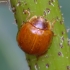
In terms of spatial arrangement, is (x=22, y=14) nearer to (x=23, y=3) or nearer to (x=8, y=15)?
(x=23, y=3)

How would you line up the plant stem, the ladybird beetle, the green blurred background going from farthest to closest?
1. the green blurred background
2. the ladybird beetle
3. the plant stem

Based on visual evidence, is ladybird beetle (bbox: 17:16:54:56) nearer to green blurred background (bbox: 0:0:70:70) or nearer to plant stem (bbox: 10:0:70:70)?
plant stem (bbox: 10:0:70:70)

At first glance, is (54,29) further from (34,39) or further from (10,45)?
(10,45)

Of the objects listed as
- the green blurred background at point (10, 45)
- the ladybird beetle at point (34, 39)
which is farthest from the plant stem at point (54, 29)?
the green blurred background at point (10, 45)

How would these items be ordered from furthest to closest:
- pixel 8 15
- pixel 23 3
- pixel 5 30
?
1. pixel 8 15
2. pixel 5 30
3. pixel 23 3

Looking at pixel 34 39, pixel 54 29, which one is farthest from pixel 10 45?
Result: pixel 54 29

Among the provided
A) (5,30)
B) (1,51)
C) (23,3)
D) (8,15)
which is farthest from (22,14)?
(8,15)

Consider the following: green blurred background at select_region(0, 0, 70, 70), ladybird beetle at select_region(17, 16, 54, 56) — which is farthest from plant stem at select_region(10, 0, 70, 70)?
green blurred background at select_region(0, 0, 70, 70)

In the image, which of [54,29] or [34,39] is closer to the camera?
[54,29]
